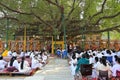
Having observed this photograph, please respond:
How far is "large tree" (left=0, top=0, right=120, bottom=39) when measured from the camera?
31.8 meters

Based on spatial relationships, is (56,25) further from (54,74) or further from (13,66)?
(13,66)

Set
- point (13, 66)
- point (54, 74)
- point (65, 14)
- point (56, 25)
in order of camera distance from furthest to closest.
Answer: point (65, 14) < point (56, 25) < point (54, 74) < point (13, 66)

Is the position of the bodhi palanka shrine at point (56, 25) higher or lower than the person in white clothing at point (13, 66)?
higher

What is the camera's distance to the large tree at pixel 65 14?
31.8 meters

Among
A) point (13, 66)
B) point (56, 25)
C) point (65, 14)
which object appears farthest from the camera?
point (65, 14)

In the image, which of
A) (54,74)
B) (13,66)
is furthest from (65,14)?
(13,66)

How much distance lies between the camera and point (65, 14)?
117ft

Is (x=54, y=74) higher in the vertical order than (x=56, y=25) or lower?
lower

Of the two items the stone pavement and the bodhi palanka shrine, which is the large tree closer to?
→ the bodhi palanka shrine

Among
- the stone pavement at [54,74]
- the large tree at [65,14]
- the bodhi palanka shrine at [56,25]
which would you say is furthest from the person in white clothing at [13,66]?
the large tree at [65,14]

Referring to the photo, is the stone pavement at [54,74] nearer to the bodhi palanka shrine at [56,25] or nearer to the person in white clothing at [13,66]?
the person in white clothing at [13,66]

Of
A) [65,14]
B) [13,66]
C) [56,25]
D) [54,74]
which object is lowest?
[54,74]

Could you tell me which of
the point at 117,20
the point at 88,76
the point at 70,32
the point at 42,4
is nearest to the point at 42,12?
the point at 42,4

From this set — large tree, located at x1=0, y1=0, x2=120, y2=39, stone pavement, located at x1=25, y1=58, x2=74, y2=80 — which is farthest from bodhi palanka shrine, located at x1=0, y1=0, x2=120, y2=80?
stone pavement, located at x1=25, y1=58, x2=74, y2=80
